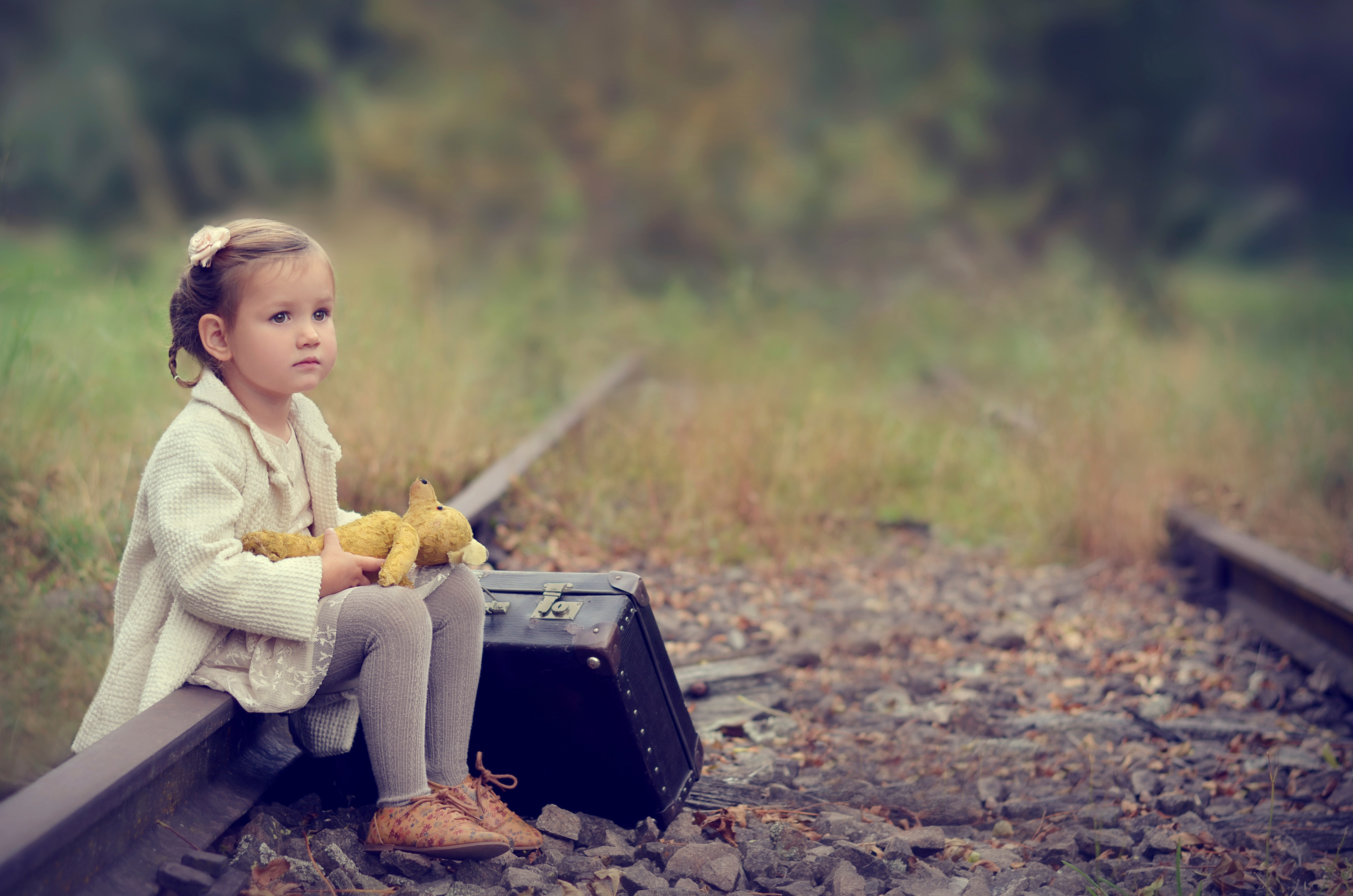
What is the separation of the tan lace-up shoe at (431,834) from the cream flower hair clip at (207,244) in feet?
3.57

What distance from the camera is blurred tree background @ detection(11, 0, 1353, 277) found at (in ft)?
58.0

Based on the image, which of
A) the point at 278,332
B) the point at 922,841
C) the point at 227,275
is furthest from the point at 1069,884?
the point at 227,275

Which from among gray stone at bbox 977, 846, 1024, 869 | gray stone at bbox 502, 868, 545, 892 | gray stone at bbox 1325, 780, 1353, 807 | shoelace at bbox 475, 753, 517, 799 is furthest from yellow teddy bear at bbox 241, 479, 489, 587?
gray stone at bbox 1325, 780, 1353, 807

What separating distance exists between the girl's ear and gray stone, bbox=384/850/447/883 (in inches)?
39.3

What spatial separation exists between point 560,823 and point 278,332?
118 cm

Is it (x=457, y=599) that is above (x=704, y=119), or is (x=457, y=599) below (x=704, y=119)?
below

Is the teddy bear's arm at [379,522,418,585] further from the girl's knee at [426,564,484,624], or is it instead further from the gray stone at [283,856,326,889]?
the gray stone at [283,856,326,889]

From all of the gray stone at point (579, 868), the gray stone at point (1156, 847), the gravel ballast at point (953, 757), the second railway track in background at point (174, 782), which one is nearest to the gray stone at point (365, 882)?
the gravel ballast at point (953, 757)

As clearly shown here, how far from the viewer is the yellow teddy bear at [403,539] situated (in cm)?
208

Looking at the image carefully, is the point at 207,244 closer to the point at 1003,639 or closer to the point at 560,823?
the point at 560,823

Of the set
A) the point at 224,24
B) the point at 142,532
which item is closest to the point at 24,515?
the point at 142,532

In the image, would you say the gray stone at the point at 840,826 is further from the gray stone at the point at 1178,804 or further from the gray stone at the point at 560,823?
the gray stone at the point at 1178,804

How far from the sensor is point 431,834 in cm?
210

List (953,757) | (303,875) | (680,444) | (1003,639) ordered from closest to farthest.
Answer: (303,875), (953,757), (1003,639), (680,444)
